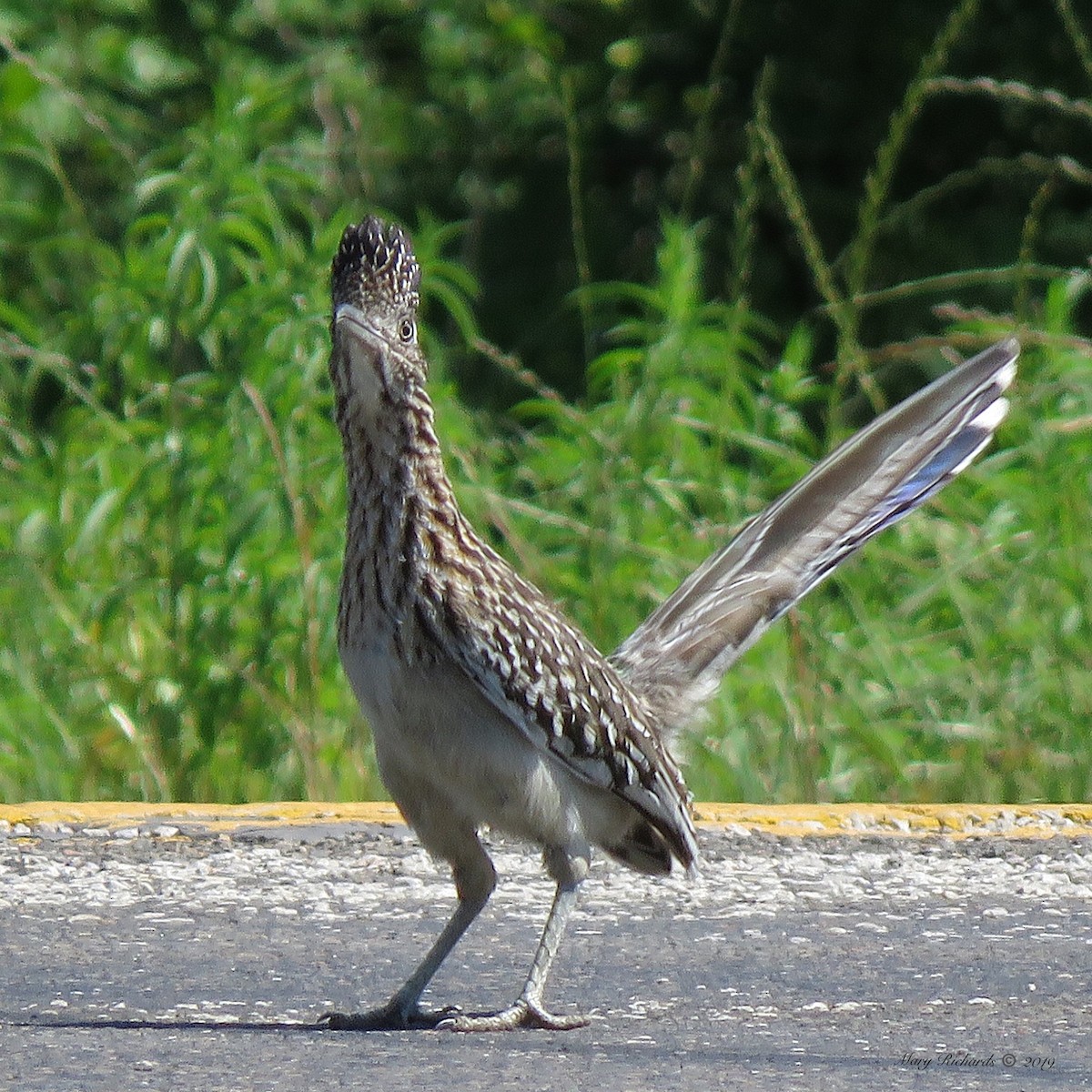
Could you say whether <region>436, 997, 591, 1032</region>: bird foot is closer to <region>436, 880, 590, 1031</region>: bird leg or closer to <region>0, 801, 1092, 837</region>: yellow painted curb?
<region>436, 880, 590, 1031</region>: bird leg

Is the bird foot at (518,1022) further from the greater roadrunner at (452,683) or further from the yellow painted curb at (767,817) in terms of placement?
the yellow painted curb at (767,817)

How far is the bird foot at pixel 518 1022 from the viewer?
4027mm

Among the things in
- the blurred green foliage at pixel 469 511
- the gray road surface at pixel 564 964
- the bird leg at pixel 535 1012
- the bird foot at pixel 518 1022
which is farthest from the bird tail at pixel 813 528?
the blurred green foliage at pixel 469 511

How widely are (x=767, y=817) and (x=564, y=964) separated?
1253 mm

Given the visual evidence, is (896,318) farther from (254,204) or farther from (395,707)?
(395,707)

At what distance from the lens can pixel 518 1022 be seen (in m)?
4.04

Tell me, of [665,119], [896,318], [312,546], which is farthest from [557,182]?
[312,546]

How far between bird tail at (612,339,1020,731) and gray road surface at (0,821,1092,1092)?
21.6 inches

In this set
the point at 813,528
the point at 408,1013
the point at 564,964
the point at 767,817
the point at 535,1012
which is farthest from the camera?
the point at 767,817

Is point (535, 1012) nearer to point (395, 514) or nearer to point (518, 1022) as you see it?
point (518, 1022)

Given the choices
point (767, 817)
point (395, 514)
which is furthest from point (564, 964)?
point (767, 817)

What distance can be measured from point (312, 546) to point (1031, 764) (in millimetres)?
2226

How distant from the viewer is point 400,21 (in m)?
14.2

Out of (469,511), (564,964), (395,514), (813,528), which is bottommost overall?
(564,964)
